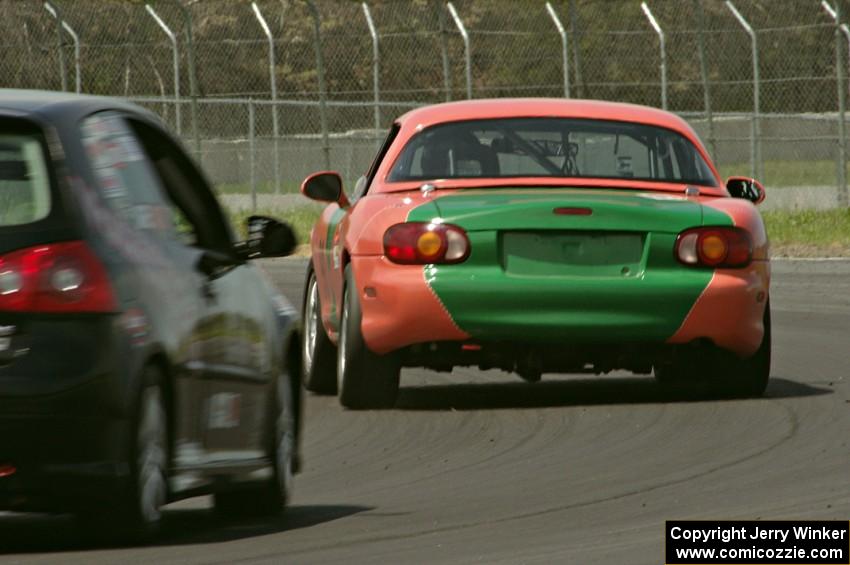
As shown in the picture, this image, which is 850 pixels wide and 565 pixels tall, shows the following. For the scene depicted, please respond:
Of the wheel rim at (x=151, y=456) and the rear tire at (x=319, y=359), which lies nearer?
the wheel rim at (x=151, y=456)

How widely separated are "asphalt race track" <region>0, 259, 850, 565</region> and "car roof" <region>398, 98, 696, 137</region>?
137cm

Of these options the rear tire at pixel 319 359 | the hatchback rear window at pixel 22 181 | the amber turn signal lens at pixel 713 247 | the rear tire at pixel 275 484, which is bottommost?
the rear tire at pixel 319 359

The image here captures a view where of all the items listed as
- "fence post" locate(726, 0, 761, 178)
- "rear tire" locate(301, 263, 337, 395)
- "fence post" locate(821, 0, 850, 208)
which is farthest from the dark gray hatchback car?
"fence post" locate(726, 0, 761, 178)

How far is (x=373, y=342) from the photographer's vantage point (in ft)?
36.0

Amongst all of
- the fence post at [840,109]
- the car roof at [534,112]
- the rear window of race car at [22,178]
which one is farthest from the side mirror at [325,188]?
the fence post at [840,109]

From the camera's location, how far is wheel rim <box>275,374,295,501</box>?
7875 mm

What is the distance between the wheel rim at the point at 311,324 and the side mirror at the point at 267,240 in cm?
449

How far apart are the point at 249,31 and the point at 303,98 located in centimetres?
807

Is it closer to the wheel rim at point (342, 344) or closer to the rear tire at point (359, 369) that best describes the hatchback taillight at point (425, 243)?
the rear tire at point (359, 369)

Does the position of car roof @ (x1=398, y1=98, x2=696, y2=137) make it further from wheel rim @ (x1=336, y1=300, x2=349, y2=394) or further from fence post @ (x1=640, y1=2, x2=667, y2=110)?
fence post @ (x1=640, y1=2, x2=667, y2=110)

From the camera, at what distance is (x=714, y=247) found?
430 inches

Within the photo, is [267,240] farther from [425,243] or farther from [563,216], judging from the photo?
[563,216]

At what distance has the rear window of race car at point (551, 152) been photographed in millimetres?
11508

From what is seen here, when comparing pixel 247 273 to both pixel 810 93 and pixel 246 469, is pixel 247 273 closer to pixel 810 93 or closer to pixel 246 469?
pixel 246 469
